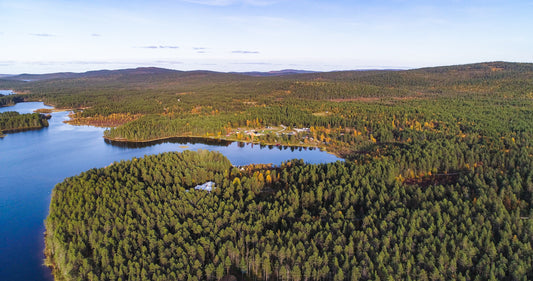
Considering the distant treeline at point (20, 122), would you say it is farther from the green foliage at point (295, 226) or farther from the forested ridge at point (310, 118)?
the green foliage at point (295, 226)

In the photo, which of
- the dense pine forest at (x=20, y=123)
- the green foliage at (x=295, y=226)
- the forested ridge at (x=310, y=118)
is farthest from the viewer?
the dense pine forest at (x=20, y=123)

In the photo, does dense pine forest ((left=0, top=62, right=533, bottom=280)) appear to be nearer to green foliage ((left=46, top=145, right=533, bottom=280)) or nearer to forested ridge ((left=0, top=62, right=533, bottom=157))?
green foliage ((left=46, top=145, right=533, bottom=280))

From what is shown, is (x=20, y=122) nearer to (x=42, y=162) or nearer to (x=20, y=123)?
(x=20, y=123)

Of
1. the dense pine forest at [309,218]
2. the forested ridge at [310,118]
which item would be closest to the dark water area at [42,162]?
the dense pine forest at [309,218]

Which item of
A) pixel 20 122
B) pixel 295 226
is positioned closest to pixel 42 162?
pixel 20 122

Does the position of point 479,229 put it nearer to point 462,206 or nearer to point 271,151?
point 462,206

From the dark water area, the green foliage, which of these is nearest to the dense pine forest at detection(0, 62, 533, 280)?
the green foliage

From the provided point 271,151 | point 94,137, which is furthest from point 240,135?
point 94,137

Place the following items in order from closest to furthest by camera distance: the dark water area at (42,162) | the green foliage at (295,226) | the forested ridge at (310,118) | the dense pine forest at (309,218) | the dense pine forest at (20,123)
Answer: the green foliage at (295,226) → the dense pine forest at (309,218) → the dark water area at (42,162) → the forested ridge at (310,118) → the dense pine forest at (20,123)
